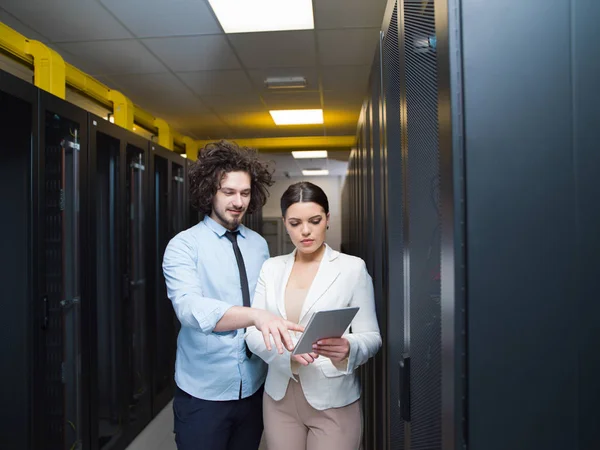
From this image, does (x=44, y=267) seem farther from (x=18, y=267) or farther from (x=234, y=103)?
(x=234, y=103)

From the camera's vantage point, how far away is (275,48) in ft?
11.5

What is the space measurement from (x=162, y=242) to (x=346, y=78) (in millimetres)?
2314

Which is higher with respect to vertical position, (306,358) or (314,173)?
(314,173)

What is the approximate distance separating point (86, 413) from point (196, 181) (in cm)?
140

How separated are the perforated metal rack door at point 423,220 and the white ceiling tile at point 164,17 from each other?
7.58 ft

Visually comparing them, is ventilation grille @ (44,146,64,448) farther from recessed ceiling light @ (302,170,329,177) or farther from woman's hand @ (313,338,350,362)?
recessed ceiling light @ (302,170,329,177)

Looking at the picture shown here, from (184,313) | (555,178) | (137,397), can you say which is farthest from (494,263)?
(137,397)

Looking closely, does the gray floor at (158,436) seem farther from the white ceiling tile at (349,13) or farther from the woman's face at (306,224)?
the white ceiling tile at (349,13)

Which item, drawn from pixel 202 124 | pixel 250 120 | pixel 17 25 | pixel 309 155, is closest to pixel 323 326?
pixel 17 25

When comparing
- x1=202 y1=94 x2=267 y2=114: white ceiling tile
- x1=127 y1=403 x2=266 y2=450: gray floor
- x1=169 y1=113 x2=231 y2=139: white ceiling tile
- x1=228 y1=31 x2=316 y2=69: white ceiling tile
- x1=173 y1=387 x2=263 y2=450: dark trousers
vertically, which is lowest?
x1=127 y1=403 x2=266 y2=450: gray floor

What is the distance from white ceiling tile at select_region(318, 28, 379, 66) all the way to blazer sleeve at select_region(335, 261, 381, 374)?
7.55 feet

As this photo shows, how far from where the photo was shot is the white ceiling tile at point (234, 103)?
4781 mm

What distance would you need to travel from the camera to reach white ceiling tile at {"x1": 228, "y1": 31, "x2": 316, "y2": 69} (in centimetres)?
329

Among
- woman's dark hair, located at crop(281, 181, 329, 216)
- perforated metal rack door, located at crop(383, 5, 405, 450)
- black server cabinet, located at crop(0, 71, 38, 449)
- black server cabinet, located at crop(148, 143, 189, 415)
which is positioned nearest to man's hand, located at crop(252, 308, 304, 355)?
perforated metal rack door, located at crop(383, 5, 405, 450)
